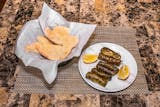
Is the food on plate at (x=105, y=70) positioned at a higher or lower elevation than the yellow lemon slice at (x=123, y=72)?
higher

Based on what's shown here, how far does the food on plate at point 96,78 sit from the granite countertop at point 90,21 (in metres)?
0.05

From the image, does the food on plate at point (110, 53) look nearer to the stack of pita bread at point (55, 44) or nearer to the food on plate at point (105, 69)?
the food on plate at point (105, 69)

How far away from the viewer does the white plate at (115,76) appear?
2.55 ft

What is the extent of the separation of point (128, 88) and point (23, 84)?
1.23 ft

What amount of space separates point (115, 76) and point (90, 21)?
1.12ft

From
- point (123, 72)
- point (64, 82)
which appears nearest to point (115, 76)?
point (123, 72)

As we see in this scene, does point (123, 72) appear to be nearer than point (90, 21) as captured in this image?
Yes

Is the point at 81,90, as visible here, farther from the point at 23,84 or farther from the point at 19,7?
the point at 19,7

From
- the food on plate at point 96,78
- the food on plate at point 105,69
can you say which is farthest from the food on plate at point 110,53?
the food on plate at point 96,78

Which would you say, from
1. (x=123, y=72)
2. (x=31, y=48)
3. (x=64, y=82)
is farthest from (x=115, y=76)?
(x=31, y=48)

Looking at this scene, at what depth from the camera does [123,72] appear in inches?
31.8

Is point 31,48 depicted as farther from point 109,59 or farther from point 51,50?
point 109,59

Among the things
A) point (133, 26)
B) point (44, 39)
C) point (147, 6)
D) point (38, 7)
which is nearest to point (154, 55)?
point (133, 26)

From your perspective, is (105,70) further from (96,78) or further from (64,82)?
(64,82)
